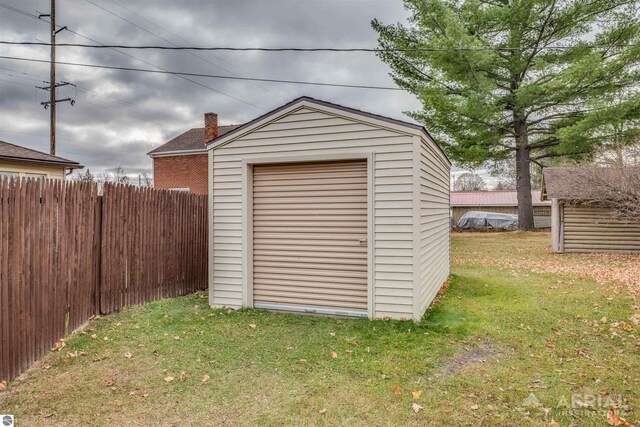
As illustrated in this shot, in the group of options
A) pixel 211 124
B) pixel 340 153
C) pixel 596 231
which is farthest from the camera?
pixel 211 124

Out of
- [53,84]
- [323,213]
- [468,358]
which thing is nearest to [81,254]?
[323,213]

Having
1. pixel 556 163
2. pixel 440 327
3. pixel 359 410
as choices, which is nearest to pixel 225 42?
pixel 440 327

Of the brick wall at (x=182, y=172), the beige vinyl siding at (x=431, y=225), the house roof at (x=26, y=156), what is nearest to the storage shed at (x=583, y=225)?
the beige vinyl siding at (x=431, y=225)

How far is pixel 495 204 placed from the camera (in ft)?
96.7

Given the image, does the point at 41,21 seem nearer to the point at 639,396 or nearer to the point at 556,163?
the point at 639,396

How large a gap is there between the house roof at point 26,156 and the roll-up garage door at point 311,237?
937 cm

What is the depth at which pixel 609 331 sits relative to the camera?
4.80m

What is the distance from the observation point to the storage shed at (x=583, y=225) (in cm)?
1341

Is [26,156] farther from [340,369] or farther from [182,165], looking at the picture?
[340,369]

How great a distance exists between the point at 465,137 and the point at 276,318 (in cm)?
1588

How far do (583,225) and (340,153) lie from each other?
41.7 feet

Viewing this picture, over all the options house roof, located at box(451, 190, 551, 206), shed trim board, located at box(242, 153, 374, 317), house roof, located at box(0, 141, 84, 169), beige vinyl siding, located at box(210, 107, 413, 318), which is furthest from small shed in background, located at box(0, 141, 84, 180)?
house roof, located at box(451, 190, 551, 206)

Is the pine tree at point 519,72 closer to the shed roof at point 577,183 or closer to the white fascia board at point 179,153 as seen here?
the shed roof at point 577,183

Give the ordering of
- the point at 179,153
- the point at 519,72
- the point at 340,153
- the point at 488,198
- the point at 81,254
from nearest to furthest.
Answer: the point at 81,254 → the point at 340,153 → the point at 519,72 → the point at 179,153 → the point at 488,198
